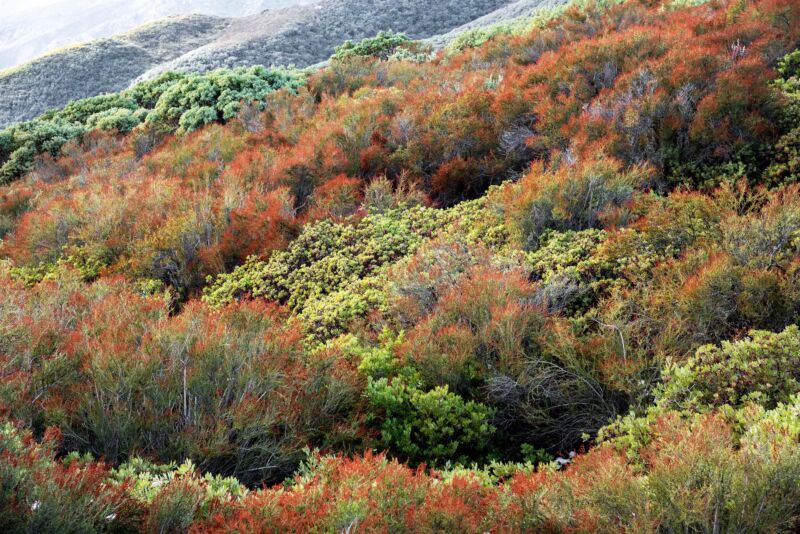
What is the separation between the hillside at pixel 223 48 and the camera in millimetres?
35219

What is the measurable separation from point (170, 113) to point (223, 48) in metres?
21.8

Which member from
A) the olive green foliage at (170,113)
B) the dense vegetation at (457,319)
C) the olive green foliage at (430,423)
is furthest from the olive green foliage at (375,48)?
the olive green foliage at (430,423)

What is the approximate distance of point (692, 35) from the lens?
9250 mm

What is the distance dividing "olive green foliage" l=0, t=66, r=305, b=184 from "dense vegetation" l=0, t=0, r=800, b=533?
525 cm

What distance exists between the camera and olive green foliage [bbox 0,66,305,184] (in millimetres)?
15406

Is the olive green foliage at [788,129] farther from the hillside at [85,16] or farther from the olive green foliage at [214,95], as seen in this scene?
the hillside at [85,16]

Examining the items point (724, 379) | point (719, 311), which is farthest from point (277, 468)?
point (719, 311)

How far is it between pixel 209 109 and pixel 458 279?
12.4 metres

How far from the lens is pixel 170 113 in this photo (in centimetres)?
1612

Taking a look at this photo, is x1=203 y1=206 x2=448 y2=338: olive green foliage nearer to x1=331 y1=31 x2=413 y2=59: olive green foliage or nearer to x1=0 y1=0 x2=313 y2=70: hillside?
x1=331 y1=31 x2=413 y2=59: olive green foliage

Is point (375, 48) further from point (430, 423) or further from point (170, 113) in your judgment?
point (430, 423)

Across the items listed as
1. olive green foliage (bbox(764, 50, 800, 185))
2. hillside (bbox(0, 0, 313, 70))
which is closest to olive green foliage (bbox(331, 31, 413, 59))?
olive green foliage (bbox(764, 50, 800, 185))

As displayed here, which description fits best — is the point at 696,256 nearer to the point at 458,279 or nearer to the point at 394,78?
the point at 458,279

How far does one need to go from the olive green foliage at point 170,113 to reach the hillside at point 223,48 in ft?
50.3
